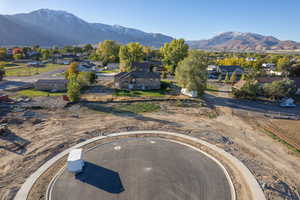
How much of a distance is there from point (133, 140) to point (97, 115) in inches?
423

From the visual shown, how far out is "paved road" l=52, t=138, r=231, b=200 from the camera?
1291 cm

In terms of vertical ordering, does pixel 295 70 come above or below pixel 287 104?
above

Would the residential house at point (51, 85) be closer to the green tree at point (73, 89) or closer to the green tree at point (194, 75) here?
the green tree at point (73, 89)

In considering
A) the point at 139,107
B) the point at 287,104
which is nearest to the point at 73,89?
the point at 139,107

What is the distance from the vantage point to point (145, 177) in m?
14.7

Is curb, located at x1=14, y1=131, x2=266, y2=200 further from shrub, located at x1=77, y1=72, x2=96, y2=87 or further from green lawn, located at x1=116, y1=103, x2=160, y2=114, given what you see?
Result: shrub, located at x1=77, y1=72, x2=96, y2=87

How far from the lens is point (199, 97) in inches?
1566

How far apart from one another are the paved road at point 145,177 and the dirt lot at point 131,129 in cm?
390

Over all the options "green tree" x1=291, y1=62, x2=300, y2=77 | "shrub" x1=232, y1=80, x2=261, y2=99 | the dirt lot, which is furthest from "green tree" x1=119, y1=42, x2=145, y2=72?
"green tree" x1=291, y1=62, x2=300, y2=77

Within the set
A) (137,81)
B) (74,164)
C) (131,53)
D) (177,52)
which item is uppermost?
(177,52)

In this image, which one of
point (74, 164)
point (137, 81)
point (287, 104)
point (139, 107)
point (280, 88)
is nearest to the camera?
point (74, 164)

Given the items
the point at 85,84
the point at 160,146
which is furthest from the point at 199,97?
the point at 85,84

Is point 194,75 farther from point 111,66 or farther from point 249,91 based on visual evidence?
point 111,66

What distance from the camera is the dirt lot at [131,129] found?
49.1ft
